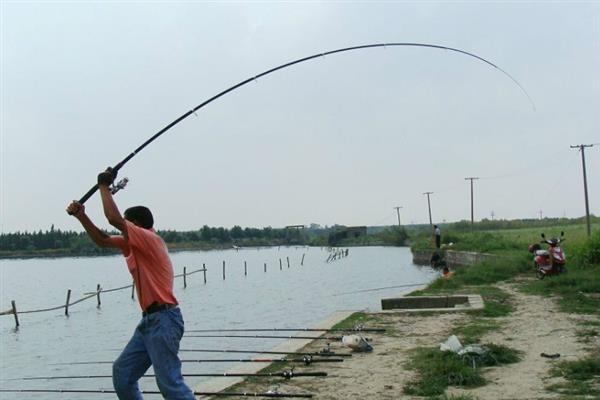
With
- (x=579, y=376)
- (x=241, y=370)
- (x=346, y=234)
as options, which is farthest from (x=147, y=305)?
(x=346, y=234)

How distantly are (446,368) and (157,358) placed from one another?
3724 mm

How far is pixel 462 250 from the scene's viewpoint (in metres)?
42.0

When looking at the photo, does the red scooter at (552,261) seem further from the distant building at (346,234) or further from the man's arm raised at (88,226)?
the distant building at (346,234)

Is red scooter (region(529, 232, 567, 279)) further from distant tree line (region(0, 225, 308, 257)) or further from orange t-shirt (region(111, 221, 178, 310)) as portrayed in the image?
distant tree line (region(0, 225, 308, 257))

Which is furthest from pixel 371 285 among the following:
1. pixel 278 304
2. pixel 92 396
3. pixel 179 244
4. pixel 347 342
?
pixel 179 244

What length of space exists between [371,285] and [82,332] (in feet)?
54.6

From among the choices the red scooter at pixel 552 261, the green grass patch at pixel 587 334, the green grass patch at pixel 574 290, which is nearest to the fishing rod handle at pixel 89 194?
the green grass patch at pixel 587 334

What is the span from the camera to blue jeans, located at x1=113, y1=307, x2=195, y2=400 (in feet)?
14.6

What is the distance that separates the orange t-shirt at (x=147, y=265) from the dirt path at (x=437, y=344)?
104 inches

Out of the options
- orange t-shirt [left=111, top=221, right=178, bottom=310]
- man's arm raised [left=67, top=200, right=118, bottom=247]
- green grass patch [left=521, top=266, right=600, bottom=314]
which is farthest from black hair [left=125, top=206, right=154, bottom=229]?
green grass patch [left=521, top=266, right=600, bottom=314]

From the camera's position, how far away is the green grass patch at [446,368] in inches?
256

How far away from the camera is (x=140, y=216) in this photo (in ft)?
15.7

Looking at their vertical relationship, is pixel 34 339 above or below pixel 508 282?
below

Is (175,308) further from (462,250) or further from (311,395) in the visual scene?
(462,250)
